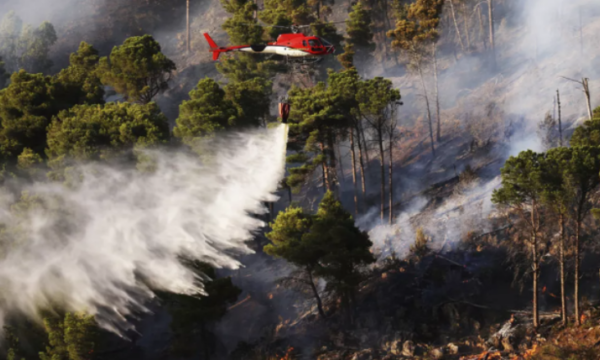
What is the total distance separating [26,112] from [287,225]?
22084mm

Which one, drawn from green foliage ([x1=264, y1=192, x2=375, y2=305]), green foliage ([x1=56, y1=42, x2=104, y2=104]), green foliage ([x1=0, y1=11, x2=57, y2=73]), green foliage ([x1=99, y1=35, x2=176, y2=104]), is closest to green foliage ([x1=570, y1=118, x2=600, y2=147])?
green foliage ([x1=264, y1=192, x2=375, y2=305])

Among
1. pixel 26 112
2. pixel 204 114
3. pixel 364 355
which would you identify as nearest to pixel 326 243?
pixel 364 355

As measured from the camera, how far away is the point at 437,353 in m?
37.7

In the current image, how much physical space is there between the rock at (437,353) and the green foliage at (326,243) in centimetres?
583

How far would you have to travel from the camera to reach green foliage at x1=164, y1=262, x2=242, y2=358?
41.6 meters

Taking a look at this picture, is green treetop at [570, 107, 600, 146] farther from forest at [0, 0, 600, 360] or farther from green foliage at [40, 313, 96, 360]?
green foliage at [40, 313, 96, 360]

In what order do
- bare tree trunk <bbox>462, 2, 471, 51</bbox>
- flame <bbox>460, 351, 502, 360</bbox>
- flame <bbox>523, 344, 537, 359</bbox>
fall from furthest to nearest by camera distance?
bare tree trunk <bbox>462, 2, 471, 51</bbox> < flame <bbox>460, 351, 502, 360</bbox> < flame <bbox>523, 344, 537, 359</bbox>

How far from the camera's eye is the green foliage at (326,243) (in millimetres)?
40844

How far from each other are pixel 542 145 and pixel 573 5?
2937cm

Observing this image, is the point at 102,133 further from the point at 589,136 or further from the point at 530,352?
the point at 589,136

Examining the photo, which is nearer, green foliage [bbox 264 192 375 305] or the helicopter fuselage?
green foliage [bbox 264 192 375 305]

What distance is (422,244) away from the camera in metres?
46.7

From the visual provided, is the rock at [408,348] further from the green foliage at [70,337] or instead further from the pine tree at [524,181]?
the green foliage at [70,337]

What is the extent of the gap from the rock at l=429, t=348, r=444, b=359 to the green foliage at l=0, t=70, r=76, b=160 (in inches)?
1165
